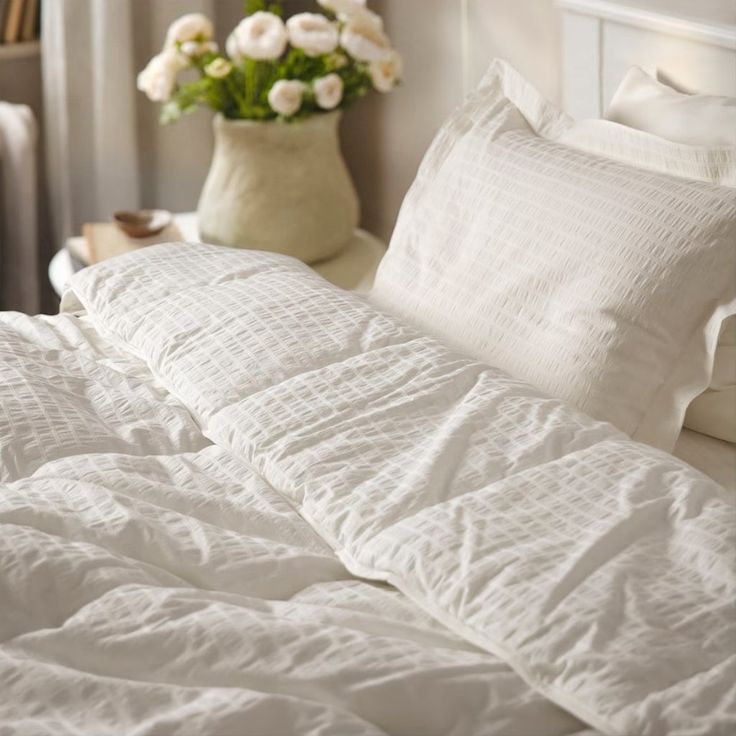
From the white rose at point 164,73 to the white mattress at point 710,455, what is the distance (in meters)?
1.33

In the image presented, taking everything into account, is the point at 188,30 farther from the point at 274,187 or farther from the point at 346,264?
the point at 346,264

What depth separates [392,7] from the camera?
2.72 meters

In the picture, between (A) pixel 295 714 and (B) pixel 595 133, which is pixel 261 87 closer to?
→ (B) pixel 595 133

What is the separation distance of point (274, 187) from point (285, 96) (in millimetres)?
196

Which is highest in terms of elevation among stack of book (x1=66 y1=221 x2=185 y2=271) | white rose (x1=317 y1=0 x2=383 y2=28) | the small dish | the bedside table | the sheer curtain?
white rose (x1=317 y1=0 x2=383 y2=28)

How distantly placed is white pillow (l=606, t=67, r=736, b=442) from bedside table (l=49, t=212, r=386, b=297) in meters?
0.73

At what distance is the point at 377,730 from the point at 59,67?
235 centimetres

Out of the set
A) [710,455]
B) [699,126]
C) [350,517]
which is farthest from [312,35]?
[350,517]

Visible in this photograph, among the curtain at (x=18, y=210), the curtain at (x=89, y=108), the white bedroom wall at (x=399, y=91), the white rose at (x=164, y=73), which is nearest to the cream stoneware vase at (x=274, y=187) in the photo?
the white rose at (x=164, y=73)

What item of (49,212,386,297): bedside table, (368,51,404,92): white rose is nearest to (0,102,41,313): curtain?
(49,212,386,297): bedside table

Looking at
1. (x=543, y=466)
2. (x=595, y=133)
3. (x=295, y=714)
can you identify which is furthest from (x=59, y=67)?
(x=295, y=714)

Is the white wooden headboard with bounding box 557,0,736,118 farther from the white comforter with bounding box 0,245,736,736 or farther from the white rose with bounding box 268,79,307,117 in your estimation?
the white comforter with bounding box 0,245,736,736

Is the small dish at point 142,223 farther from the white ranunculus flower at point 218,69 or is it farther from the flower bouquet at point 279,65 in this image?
the white ranunculus flower at point 218,69

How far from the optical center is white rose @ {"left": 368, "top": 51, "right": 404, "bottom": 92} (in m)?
2.35
